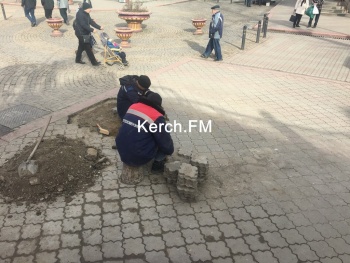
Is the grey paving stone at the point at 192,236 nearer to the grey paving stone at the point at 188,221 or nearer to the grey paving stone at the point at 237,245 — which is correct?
the grey paving stone at the point at 188,221

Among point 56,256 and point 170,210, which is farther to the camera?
point 170,210

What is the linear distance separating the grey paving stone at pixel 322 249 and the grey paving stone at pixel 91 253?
8.58 ft

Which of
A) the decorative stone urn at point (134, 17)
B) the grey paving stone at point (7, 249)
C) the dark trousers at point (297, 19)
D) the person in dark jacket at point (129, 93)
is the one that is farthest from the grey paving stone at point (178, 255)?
the dark trousers at point (297, 19)

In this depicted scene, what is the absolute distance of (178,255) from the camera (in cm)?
382

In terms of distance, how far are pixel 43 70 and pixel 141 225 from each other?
7237mm

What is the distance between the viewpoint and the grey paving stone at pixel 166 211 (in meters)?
4.42

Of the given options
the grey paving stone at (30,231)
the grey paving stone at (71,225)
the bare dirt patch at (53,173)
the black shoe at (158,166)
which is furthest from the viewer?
the black shoe at (158,166)

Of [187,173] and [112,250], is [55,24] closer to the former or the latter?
[187,173]

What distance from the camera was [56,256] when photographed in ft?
12.3

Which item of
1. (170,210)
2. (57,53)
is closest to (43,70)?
(57,53)

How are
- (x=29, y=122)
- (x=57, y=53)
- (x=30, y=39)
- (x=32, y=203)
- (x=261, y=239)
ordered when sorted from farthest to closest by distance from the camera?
(x=30, y=39) → (x=57, y=53) → (x=29, y=122) → (x=32, y=203) → (x=261, y=239)

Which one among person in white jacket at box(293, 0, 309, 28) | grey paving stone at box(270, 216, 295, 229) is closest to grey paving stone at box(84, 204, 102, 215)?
grey paving stone at box(270, 216, 295, 229)

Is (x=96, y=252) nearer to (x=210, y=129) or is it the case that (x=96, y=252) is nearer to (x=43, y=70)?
(x=210, y=129)

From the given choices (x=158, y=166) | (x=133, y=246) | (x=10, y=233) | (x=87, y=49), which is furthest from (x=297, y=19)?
(x=10, y=233)
